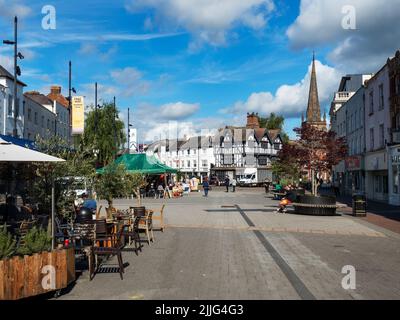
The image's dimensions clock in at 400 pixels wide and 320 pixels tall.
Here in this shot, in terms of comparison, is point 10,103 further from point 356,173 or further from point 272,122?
point 272,122

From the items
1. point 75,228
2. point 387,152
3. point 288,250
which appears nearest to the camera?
point 75,228

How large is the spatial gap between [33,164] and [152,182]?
35.5 meters

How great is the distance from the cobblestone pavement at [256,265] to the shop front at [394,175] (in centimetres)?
1265

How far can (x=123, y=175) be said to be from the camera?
1496cm

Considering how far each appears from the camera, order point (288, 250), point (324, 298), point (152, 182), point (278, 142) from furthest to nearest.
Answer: point (278, 142), point (152, 182), point (288, 250), point (324, 298)

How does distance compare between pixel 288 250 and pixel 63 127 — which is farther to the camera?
pixel 63 127

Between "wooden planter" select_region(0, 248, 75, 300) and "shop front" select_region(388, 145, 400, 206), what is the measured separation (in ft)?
82.3

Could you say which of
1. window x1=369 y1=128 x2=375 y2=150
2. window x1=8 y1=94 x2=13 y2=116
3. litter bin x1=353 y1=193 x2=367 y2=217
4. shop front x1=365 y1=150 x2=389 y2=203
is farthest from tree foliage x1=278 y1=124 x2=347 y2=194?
window x1=8 y1=94 x2=13 y2=116

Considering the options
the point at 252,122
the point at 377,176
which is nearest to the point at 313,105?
the point at 252,122

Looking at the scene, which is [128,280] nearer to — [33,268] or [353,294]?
[33,268]

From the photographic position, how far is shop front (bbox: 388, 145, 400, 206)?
28481 millimetres

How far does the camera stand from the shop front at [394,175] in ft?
93.4

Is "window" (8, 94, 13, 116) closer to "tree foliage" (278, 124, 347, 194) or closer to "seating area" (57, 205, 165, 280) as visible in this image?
"tree foliage" (278, 124, 347, 194)
